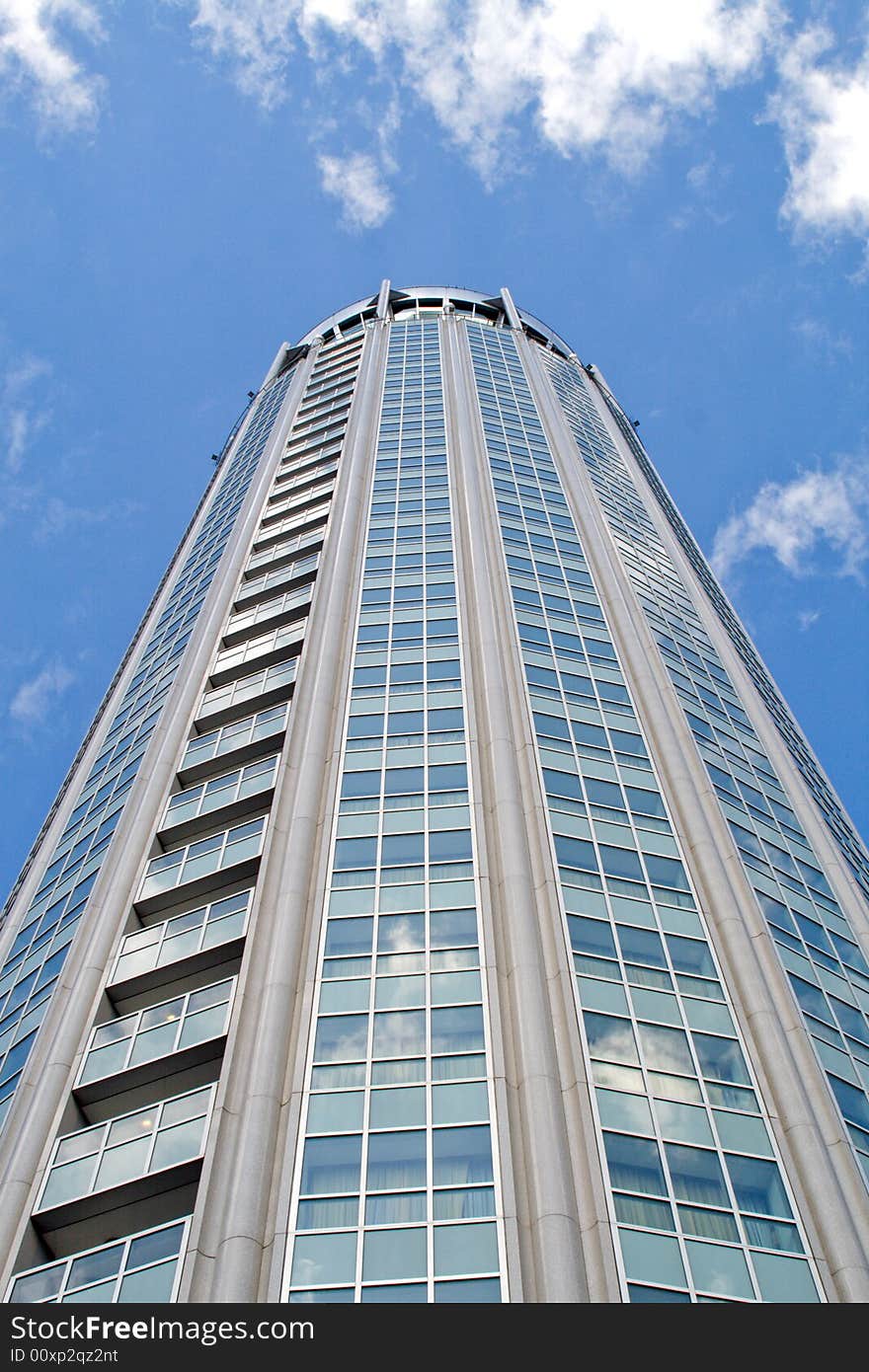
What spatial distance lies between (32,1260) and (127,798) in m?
19.2

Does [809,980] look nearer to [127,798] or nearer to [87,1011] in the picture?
[87,1011]

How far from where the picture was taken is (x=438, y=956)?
1315 inches

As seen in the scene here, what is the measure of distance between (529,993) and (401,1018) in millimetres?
3169

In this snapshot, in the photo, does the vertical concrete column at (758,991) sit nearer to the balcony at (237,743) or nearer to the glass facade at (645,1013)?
the glass facade at (645,1013)

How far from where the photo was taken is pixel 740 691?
5384 centimetres

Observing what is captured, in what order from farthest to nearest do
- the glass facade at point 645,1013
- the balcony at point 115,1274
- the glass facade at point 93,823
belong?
1. the glass facade at point 93,823
2. the glass facade at point 645,1013
3. the balcony at point 115,1274

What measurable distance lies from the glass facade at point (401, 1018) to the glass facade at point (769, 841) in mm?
8926

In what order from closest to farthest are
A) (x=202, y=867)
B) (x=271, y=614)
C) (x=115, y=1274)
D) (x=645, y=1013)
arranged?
1. (x=115, y=1274)
2. (x=645, y=1013)
3. (x=202, y=867)
4. (x=271, y=614)

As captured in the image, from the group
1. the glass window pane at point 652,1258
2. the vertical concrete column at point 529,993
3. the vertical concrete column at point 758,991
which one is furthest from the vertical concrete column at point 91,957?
the vertical concrete column at point 758,991

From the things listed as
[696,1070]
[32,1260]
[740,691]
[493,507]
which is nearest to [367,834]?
[696,1070]

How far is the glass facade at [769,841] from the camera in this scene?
1332 inches

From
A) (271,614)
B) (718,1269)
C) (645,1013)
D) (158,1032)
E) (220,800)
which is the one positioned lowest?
(718,1269)

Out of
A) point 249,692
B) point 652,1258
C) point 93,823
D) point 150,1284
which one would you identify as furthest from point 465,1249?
point 249,692

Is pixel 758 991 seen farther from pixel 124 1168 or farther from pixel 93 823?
pixel 93 823
